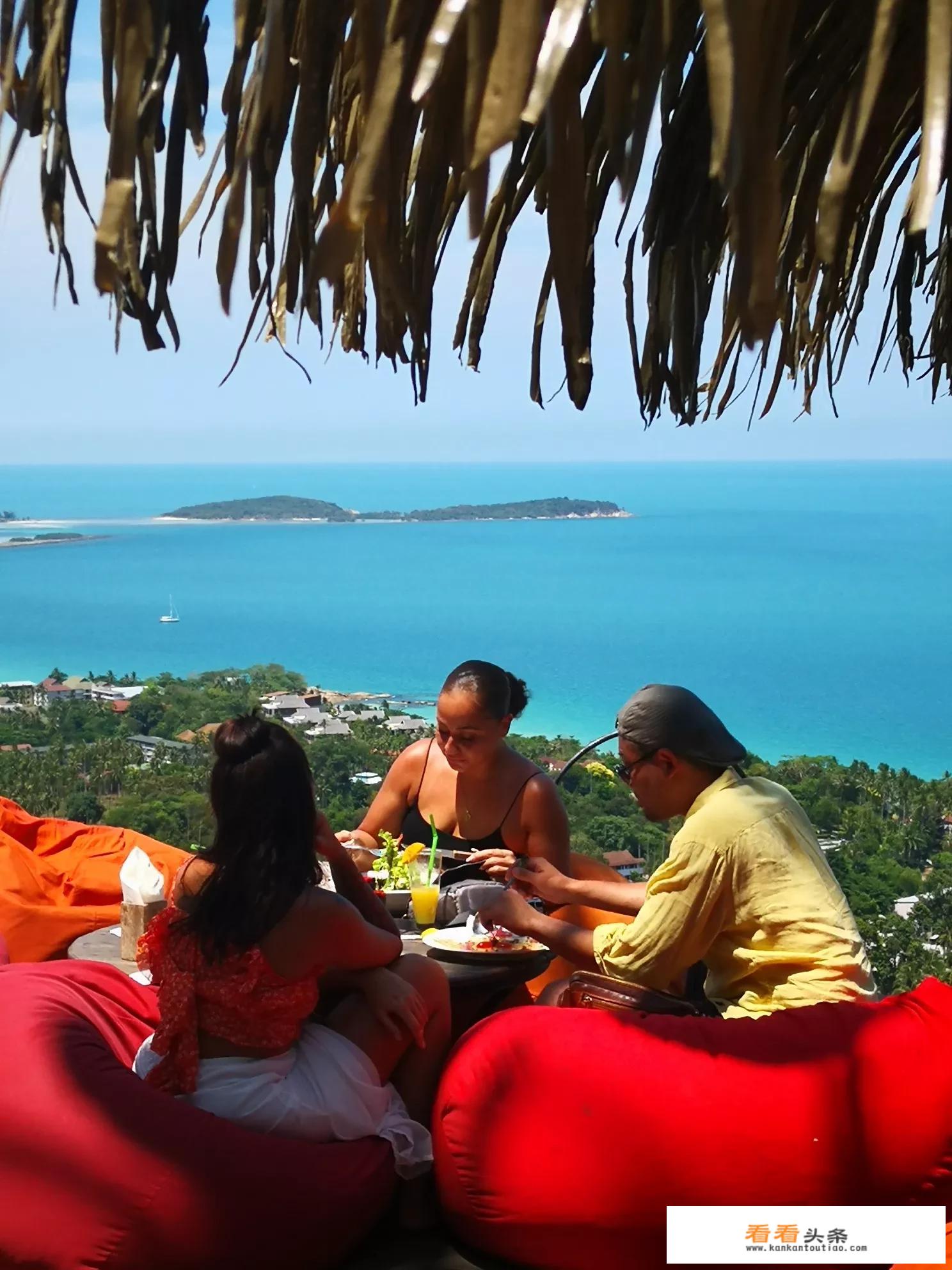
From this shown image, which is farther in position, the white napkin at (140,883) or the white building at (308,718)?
the white building at (308,718)

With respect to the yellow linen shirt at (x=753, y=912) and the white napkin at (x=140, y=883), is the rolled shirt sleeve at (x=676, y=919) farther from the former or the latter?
the white napkin at (x=140, y=883)

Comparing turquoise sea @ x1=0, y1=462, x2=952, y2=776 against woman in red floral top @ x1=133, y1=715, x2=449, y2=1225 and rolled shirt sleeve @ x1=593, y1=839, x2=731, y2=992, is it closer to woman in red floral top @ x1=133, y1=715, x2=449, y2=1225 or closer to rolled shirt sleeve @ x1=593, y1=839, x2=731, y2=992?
rolled shirt sleeve @ x1=593, y1=839, x2=731, y2=992

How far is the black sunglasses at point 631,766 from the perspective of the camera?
112 inches

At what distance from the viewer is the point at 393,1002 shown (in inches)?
105

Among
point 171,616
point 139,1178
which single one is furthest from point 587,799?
point 171,616

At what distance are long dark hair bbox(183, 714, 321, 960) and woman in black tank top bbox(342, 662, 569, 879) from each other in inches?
47.8

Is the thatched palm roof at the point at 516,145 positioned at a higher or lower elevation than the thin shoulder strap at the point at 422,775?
higher

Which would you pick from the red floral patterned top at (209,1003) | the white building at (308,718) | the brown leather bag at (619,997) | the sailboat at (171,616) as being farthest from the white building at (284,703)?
the sailboat at (171,616)

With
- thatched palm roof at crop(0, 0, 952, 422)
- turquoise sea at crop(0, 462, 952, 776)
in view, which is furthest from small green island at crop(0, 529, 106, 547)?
thatched palm roof at crop(0, 0, 952, 422)

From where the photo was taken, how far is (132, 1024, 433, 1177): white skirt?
2.48 metres

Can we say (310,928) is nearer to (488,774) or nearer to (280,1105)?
(280,1105)

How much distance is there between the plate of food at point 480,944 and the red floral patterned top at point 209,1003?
19.4 inches

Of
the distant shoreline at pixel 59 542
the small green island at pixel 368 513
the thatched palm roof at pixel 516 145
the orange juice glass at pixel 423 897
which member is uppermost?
the thatched palm roof at pixel 516 145

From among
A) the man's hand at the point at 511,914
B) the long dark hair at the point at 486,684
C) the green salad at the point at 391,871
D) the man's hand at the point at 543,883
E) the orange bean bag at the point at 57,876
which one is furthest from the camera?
the orange bean bag at the point at 57,876
